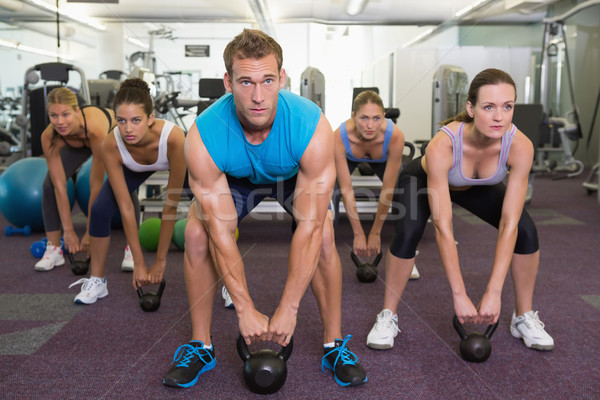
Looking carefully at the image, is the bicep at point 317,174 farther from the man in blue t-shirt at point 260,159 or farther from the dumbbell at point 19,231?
the dumbbell at point 19,231

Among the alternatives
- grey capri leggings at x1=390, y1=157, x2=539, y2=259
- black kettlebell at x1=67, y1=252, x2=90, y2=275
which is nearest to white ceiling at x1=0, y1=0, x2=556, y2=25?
black kettlebell at x1=67, y1=252, x2=90, y2=275

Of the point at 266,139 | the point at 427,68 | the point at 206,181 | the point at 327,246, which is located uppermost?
the point at 427,68

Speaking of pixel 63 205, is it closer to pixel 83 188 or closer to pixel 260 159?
pixel 83 188

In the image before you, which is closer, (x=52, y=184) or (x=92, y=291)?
(x=92, y=291)

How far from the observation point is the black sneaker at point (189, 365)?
1445mm

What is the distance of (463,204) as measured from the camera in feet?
5.92

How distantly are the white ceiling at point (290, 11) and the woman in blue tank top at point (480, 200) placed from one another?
656 cm

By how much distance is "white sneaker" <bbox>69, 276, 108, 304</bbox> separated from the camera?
215cm

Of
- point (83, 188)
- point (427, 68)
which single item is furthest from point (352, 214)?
point (427, 68)

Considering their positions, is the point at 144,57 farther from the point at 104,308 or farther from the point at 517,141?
the point at 517,141

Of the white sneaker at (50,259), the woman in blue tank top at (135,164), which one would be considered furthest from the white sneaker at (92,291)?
the white sneaker at (50,259)

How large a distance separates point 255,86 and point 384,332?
958 millimetres

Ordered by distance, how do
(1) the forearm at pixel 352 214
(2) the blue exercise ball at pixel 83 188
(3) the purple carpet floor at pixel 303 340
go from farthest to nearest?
(2) the blue exercise ball at pixel 83 188, (1) the forearm at pixel 352 214, (3) the purple carpet floor at pixel 303 340

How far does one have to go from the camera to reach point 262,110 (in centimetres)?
124
